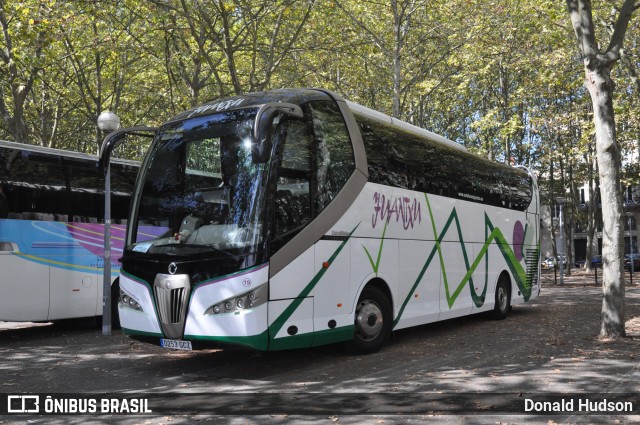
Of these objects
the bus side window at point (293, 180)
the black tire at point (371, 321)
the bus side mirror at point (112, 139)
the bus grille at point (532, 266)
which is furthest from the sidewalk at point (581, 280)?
the bus side mirror at point (112, 139)

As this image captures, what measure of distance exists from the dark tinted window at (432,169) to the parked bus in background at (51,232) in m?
6.04

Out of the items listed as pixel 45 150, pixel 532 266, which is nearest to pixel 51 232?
pixel 45 150

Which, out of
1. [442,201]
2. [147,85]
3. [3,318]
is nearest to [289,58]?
[147,85]

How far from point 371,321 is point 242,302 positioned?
A: 2605 mm

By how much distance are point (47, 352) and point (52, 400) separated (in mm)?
3847

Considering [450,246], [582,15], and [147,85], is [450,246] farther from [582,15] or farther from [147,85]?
[147,85]

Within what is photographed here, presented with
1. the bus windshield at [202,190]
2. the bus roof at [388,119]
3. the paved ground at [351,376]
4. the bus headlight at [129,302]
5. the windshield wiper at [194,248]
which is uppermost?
the bus roof at [388,119]

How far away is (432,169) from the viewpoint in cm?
1129

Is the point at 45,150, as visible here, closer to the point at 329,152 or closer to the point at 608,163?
the point at 329,152

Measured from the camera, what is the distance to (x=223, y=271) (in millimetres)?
7418

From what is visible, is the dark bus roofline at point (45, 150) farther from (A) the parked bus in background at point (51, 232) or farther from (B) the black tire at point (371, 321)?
(B) the black tire at point (371, 321)

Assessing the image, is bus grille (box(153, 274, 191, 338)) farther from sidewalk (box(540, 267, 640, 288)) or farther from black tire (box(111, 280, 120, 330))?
sidewalk (box(540, 267, 640, 288))

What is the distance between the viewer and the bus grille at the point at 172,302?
24.9 feet

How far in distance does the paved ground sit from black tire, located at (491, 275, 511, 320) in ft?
6.34
